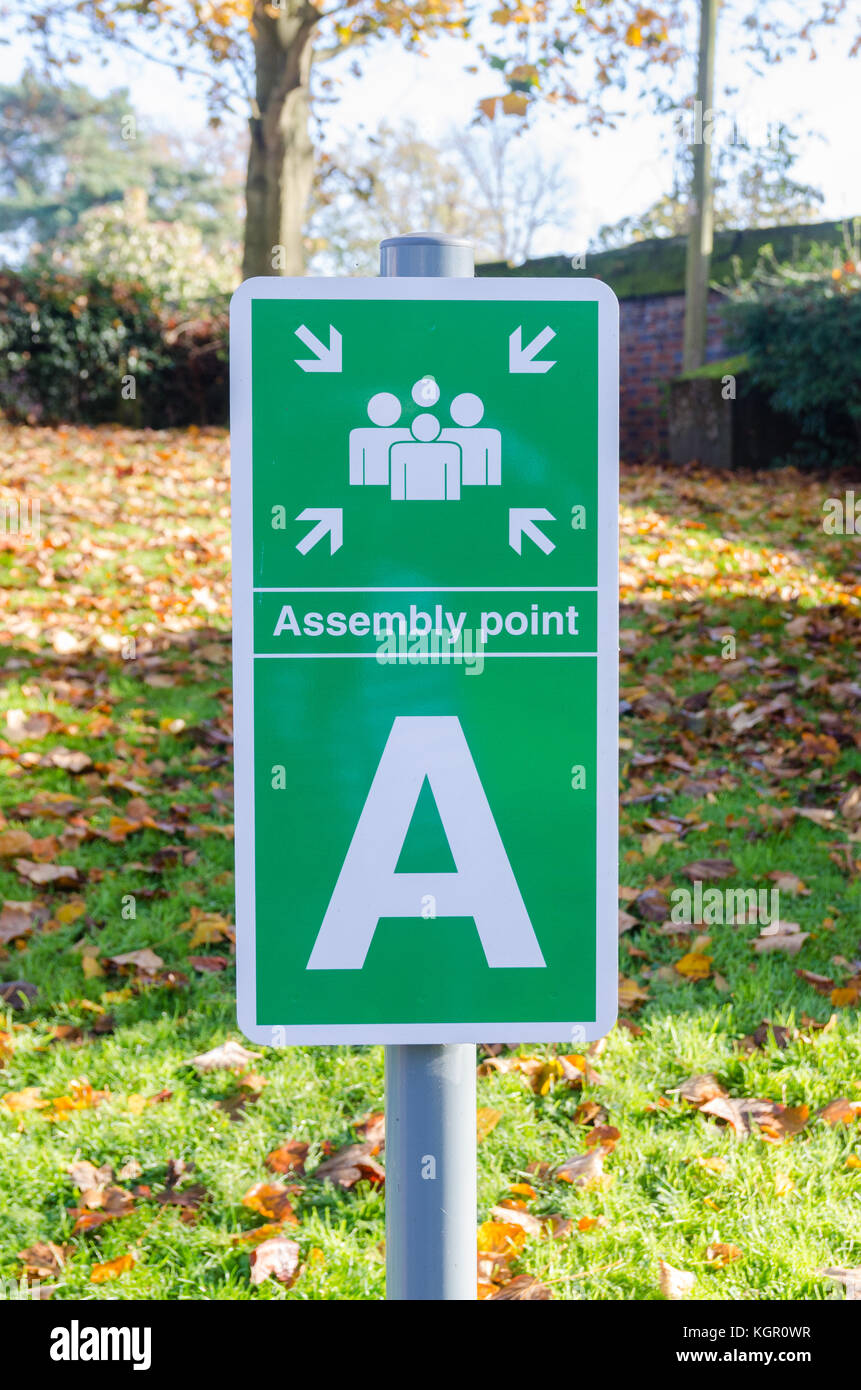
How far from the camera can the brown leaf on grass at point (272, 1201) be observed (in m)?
2.68

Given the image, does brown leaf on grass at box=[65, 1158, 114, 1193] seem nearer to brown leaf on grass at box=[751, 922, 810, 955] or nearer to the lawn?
the lawn

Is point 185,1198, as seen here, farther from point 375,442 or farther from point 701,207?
point 701,207

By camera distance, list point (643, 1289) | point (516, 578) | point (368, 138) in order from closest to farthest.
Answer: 1. point (516, 578)
2. point (643, 1289)
3. point (368, 138)

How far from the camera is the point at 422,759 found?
1.32 meters

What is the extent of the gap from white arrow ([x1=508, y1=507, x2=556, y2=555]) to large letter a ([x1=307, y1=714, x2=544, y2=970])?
20 centimetres

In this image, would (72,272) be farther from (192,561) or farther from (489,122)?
(192,561)

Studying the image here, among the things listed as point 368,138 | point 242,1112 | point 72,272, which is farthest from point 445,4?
point 242,1112

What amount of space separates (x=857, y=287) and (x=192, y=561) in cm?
764

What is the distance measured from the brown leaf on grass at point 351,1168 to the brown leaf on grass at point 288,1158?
4cm

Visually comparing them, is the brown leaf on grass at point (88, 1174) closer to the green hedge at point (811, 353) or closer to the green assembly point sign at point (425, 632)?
the green assembly point sign at point (425, 632)

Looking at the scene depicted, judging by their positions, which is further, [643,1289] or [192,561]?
[192,561]

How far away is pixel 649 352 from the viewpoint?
637 inches

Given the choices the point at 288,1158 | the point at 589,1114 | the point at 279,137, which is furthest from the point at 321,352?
the point at 279,137

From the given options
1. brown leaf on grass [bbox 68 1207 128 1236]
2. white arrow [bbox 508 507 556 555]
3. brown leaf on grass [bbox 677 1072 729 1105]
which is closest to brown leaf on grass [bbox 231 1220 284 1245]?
brown leaf on grass [bbox 68 1207 128 1236]
